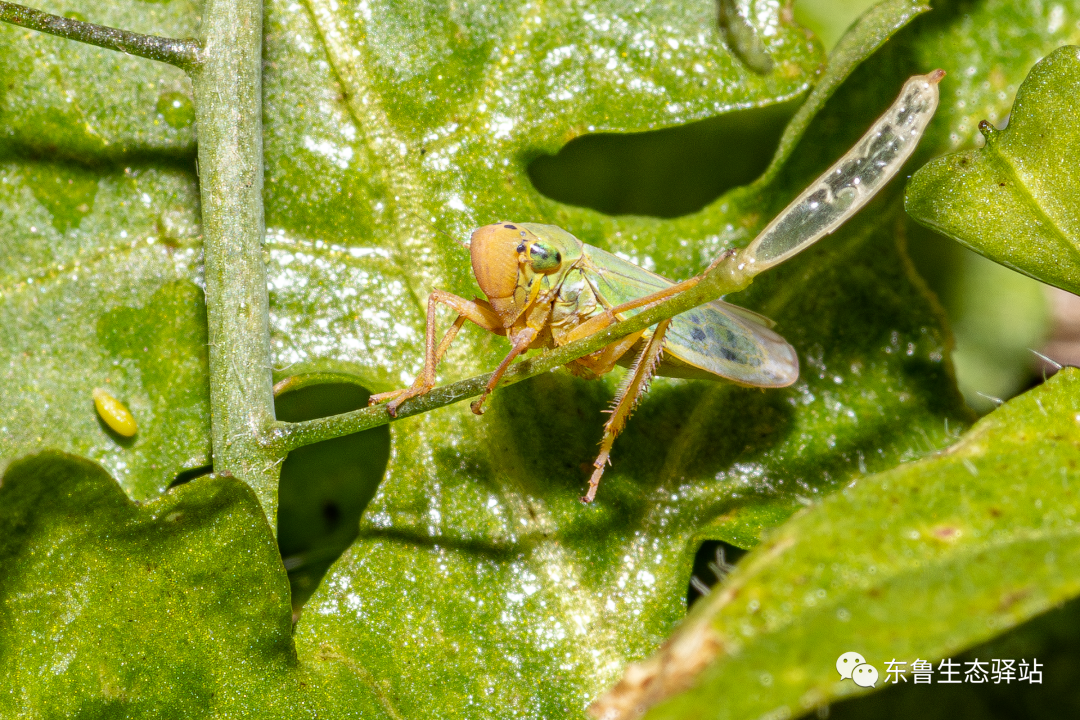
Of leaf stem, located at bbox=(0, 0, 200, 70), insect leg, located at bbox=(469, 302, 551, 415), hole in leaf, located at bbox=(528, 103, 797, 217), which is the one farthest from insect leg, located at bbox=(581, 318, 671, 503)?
leaf stem, located at bbox=(0, 0, 200, 70)

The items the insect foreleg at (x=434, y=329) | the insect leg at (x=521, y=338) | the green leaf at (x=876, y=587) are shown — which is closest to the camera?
the green leaf at (x=876, y=587)

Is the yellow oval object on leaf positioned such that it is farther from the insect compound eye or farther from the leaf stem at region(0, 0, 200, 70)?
the insect compound eye

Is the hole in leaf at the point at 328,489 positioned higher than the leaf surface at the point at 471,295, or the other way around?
the leaf surface at the point at 471,295

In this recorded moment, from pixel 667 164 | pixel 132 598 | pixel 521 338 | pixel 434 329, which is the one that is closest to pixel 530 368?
pixel 521 338

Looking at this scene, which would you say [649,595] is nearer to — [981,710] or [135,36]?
[981,710]

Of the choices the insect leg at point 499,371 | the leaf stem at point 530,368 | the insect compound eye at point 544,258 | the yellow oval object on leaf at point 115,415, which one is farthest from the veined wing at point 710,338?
the yellow oval object on leaf at point 115,415

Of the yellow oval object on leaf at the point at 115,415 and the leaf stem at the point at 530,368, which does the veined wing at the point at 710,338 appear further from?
the yellow oval object on leaf at the point at 115,415

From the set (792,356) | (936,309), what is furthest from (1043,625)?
(792,356)
